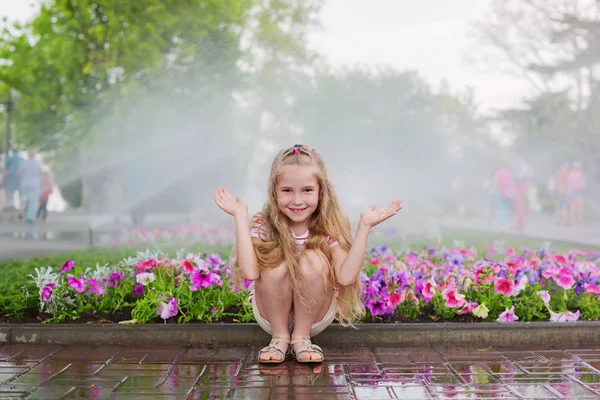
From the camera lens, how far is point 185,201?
1644 centimetres

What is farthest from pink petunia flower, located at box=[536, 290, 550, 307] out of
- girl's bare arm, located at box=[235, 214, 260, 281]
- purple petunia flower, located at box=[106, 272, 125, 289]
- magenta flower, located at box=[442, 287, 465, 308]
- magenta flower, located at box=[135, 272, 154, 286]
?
purple petunia flower, located at box=[106, 272, 125, 289]

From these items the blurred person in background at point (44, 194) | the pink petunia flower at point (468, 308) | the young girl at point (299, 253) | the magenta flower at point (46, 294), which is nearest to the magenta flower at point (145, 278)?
the magenta flower at point (46, 294)

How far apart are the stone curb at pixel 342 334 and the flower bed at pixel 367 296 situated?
0.44 feet

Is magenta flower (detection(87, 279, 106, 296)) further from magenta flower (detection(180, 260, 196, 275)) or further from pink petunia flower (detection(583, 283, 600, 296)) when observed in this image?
pink petunia flower (detection(583, 283, 600, 296))

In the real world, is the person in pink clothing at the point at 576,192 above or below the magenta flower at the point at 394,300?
above

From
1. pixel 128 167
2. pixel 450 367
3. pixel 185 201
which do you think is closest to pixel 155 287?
pixel 450 367

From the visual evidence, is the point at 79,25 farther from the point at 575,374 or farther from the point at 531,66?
the point at 575,374

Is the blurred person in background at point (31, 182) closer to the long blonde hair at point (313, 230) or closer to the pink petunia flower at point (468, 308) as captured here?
the long blonde hair at point (313, 230)

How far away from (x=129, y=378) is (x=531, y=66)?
51.4 feet

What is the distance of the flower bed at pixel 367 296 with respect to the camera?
4.08 metres

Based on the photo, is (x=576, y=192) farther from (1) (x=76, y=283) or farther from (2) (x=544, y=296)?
(1) (x=76, y=283)

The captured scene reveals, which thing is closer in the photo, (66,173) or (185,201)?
(66,173)

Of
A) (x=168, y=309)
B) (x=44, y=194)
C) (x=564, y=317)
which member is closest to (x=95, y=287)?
(x=168, y=309)

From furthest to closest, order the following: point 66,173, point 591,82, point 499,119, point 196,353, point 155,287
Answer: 1. point 499,119
2. point 591,82
3. point 66,173
4. point 155,287
5. point 196,353
